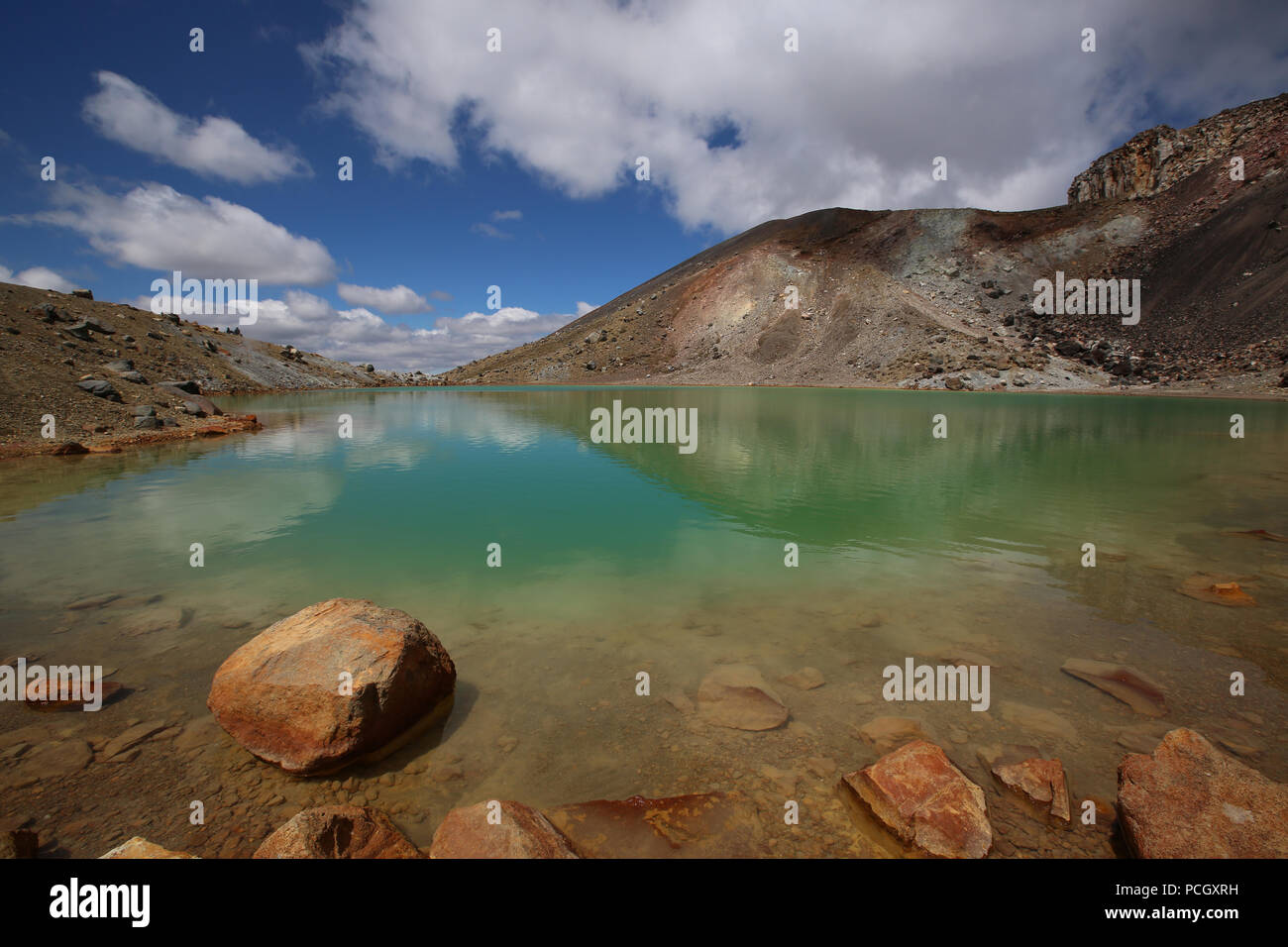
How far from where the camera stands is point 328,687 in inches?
185

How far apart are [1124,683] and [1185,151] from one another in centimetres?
12677

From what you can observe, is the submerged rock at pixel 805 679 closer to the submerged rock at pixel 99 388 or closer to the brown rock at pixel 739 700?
the brown rock at pixel 739 700

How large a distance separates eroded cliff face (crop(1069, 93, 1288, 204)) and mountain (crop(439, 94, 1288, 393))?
257mm

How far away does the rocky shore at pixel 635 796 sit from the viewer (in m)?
3.51

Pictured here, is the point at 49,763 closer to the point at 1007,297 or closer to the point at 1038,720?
the point at 1038,720

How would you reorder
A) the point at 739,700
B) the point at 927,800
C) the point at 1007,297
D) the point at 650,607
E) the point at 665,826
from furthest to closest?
the point at 1007,297, the point at 650,607, the point at 739,700, the point at 665,826, the point at 927,800

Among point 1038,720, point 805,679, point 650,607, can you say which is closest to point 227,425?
point 650,607

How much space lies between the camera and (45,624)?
24.3 feet

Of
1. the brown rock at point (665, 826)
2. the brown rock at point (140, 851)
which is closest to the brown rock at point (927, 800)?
the brown rock at point (665, 826)

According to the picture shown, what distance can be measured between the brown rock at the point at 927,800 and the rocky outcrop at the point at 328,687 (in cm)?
397
